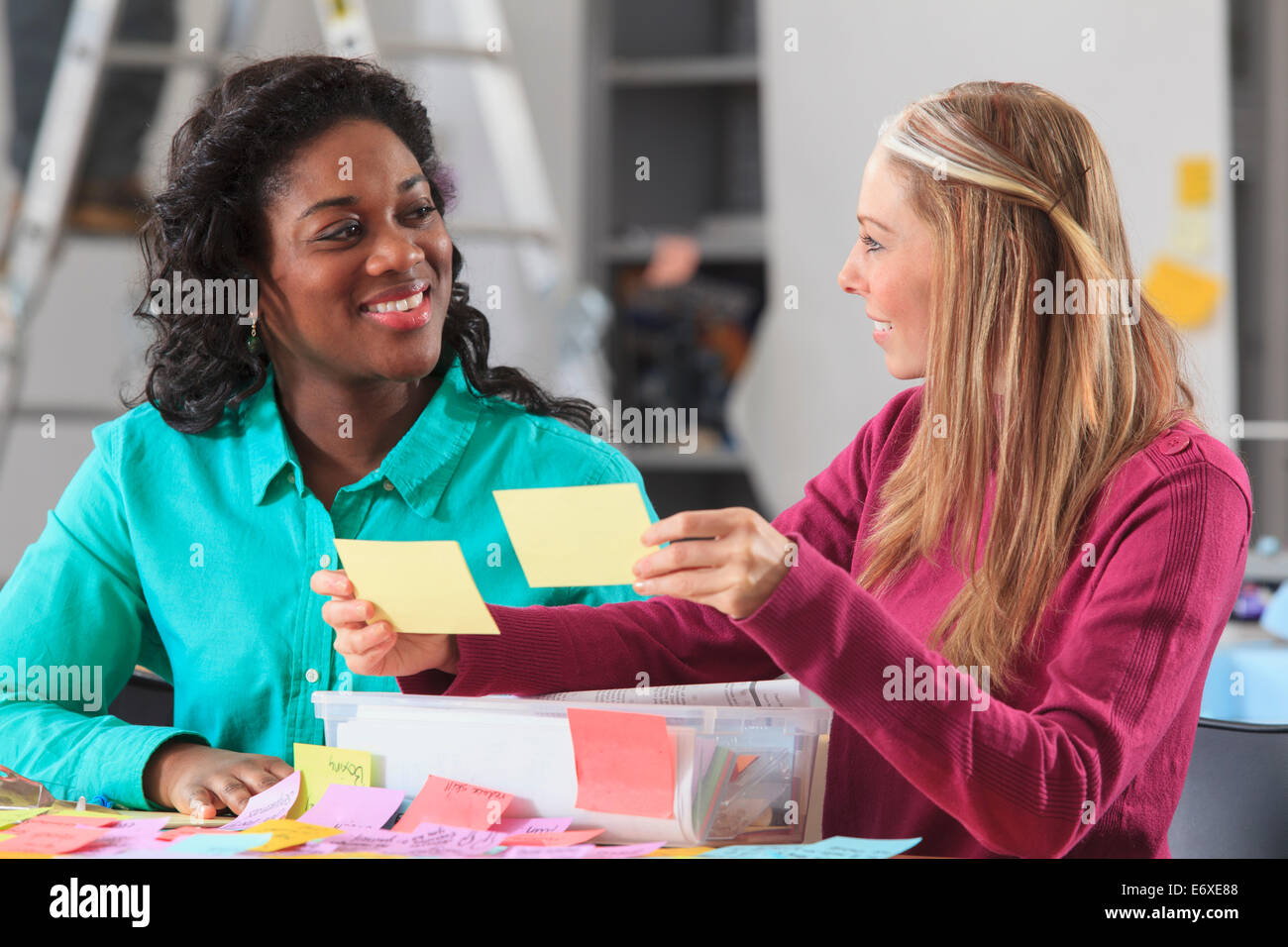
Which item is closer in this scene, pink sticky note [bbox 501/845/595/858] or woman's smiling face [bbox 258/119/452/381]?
pink sticky note [bbox 501/845/595/858]

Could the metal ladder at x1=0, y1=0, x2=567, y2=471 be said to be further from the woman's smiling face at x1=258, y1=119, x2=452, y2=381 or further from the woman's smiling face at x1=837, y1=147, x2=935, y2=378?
the woman's smiling face at x1=837, y1=147, x2=935, y2=378

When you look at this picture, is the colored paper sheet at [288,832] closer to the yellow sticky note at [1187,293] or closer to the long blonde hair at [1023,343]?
the long blonde hair at [1023,343]

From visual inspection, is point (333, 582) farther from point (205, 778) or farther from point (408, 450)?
point (408, 450)

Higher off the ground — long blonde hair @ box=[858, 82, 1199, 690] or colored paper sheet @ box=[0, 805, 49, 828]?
long blonde hair @ box=[858, 82, 1199, 690]

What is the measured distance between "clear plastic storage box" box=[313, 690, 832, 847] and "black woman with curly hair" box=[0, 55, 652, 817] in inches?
12.6

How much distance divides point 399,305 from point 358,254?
68mm

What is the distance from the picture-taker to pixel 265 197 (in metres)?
1.36

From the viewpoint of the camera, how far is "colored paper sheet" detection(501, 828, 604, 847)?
89cm

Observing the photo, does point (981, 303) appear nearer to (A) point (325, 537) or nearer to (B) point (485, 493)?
(B) point (485, 493)

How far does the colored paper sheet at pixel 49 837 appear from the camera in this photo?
886 millimetres

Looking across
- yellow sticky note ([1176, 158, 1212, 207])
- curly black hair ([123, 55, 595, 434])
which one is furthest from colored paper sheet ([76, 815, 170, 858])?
yellow sticky note ([1176, 158, 1212, 207])

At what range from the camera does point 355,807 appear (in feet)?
3.16

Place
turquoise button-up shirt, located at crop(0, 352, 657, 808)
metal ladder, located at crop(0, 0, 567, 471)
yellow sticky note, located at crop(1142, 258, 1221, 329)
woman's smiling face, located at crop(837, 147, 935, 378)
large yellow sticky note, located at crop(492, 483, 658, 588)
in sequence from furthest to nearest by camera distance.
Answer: yellow sticky note, located at crop(1142, 258, 1221, 329) < metal ladder, located at crop(0, 0, 567, 471) < turquoise button-up shirt, located at crop(0, 352, 657, 808) < woman's smiling face, located at crop(837, 147, 935, 378) < large yellow sticky note, located at crop(492, 483, 658, 588)

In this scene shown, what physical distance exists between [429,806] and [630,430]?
2874 millimetres
